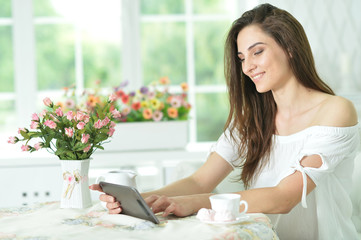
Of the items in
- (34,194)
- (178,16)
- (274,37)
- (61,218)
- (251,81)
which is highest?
(178,16)

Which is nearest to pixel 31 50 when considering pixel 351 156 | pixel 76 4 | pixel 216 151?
pixel 76 4

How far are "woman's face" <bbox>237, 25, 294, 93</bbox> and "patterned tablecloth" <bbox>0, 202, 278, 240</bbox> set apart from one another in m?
0.69

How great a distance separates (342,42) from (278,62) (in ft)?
4.92

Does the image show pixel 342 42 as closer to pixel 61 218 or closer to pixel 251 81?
pixel 251 81

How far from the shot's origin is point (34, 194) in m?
3.00

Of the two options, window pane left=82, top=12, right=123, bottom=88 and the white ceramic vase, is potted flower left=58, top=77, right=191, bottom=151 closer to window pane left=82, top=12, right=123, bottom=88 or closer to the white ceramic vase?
window pane left=82, top=12, right=123, bottom=88

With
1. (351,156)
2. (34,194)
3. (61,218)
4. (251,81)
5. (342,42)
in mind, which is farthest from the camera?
(342,42)

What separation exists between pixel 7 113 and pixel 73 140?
2.29 m

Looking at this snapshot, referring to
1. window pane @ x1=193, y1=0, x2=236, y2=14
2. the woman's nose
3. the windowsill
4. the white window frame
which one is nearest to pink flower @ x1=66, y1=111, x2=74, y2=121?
the woman's nose

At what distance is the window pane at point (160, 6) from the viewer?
12.0 ft

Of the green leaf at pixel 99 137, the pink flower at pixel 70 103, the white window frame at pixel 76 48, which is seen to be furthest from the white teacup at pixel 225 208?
the white window frame at pixel 76 48

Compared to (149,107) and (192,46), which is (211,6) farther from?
(149,107)

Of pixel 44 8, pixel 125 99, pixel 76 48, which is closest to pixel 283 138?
pixel 125 99

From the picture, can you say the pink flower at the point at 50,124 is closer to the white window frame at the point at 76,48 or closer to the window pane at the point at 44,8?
the white window frame at the point at 76,48
